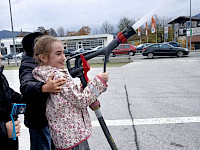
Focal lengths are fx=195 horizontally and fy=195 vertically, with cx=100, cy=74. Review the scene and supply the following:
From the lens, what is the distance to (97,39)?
1745 inches

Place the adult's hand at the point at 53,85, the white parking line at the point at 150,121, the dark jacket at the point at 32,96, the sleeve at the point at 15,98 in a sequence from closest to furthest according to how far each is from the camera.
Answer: the adult's hand at the point at 53,85, the dark jacket at the point at 32,96, the sleeve at the point at 15,98, the white parking line at the point at 150,121

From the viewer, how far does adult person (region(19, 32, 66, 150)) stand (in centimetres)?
137

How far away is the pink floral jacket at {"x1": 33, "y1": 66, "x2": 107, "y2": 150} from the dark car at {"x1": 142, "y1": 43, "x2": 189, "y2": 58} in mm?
17458

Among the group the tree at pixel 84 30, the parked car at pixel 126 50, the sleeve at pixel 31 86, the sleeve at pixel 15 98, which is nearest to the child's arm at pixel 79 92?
the sleeve at pixel 31 86

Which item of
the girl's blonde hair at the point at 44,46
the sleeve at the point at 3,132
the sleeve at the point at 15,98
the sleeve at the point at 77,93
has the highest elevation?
the girl's blonde hair at the point at 44,46

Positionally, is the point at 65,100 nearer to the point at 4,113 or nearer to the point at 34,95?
the point at 34,95

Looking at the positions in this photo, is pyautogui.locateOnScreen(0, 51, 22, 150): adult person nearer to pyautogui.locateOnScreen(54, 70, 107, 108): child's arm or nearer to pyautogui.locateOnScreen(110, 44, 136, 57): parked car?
pyautogui.locateOnScreen(54, 70, 107, 108): child's arm

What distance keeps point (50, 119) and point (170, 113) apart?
317 cm

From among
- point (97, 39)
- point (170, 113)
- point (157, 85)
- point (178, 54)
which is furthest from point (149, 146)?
point (97, 39)

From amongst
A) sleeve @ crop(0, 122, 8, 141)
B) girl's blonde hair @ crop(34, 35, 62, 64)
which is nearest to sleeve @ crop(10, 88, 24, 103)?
sleeve @ crop(0, 122, 8, 141)

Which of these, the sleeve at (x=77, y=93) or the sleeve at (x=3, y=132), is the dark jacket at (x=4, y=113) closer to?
Answer: the sleeve at (x=3, y=132)

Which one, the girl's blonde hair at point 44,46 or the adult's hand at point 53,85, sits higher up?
the girl's blonde hair at point 44,46

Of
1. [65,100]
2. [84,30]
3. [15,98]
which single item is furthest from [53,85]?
[84,30]

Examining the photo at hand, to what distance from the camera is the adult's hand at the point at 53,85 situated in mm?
1304
